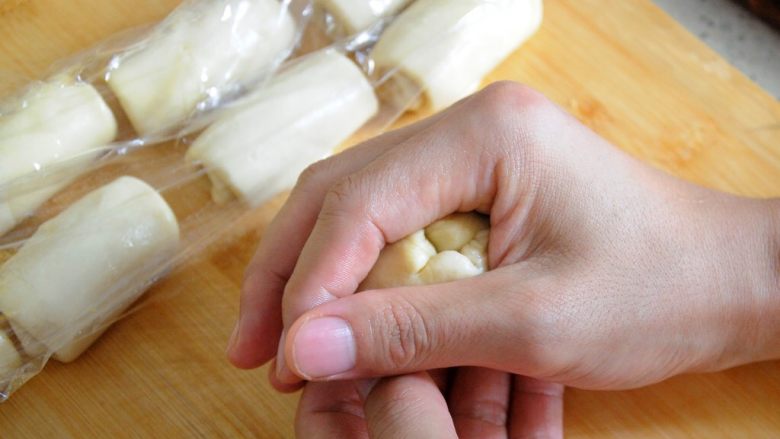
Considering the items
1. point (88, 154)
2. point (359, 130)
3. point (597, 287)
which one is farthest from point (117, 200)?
point (597, 287)

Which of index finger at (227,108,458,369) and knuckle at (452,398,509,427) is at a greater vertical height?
index finger at (227,108,458,369)

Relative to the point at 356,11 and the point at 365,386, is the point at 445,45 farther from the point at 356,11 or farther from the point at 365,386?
the point at 365,386

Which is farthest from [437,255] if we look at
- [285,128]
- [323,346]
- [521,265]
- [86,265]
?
[86,265]

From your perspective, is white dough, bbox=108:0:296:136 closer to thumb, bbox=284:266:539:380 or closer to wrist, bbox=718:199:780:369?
thumb, bbox=284:266:539:380

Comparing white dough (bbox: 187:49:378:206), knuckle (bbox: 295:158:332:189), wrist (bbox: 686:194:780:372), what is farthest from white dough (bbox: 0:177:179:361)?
wrist (bbox: 686:194:780:372)

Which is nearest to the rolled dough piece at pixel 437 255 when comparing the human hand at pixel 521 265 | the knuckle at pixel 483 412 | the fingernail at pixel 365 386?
the human hand at pixel 521 265

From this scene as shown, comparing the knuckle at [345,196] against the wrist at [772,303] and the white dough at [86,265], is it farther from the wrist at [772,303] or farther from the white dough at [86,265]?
the wrist at [772,303]

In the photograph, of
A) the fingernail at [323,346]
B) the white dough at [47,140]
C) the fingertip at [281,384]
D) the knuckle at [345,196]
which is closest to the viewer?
the fingernail at [323,346]
